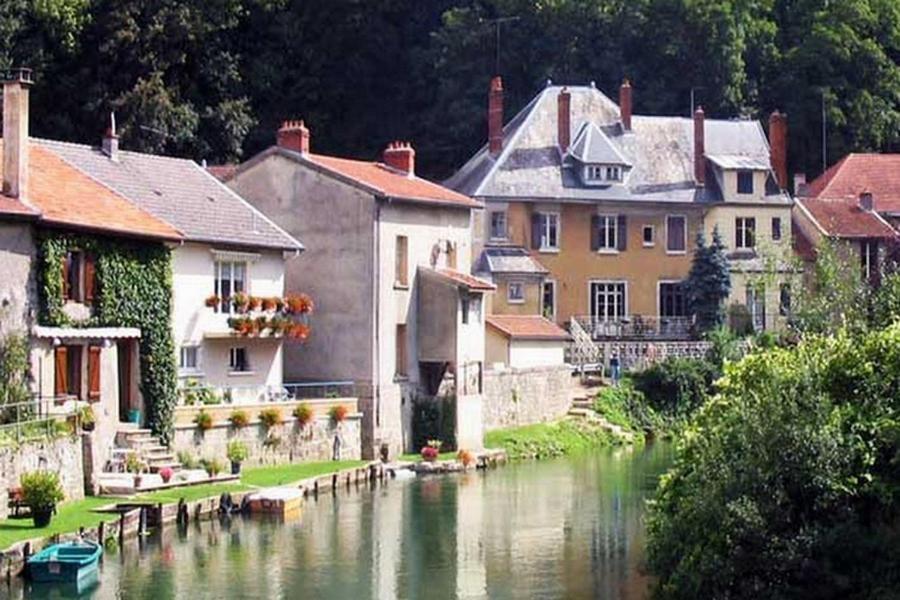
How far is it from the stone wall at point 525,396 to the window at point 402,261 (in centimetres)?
530

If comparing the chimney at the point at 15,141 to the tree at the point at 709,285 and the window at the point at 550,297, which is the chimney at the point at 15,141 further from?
the tree at the point at 709,285

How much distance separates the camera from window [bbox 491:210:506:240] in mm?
77188

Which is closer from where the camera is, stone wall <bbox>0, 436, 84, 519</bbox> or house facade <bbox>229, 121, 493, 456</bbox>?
stone wall <bbox>0, 436, 84, 519</bbox>

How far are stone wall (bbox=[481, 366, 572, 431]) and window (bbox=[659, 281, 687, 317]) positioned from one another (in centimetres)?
1177

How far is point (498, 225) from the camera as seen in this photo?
77.3m

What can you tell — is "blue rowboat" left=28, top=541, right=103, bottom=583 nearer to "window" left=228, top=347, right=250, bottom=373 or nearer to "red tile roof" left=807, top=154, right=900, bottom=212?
"window" left=228, top=347, right=250, bottom=373

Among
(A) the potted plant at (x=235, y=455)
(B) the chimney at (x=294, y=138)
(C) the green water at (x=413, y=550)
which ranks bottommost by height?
(C) the green water at (x=413, y=550)

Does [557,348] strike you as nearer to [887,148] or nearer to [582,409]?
[582,409]

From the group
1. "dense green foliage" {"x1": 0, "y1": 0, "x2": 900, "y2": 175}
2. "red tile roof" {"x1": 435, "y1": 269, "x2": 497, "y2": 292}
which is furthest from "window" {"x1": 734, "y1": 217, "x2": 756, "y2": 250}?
"red tile roof" {"x1": 435, "y1": 269, "x2": 497, "y2": 292}

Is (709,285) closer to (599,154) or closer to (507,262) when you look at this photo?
(599,154)

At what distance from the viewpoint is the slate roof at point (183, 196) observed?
5325 centimetres

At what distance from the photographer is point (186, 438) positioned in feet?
162

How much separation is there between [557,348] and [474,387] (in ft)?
34.3

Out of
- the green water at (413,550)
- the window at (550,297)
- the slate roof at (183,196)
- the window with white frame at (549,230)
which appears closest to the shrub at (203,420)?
the green water at (413,550)
